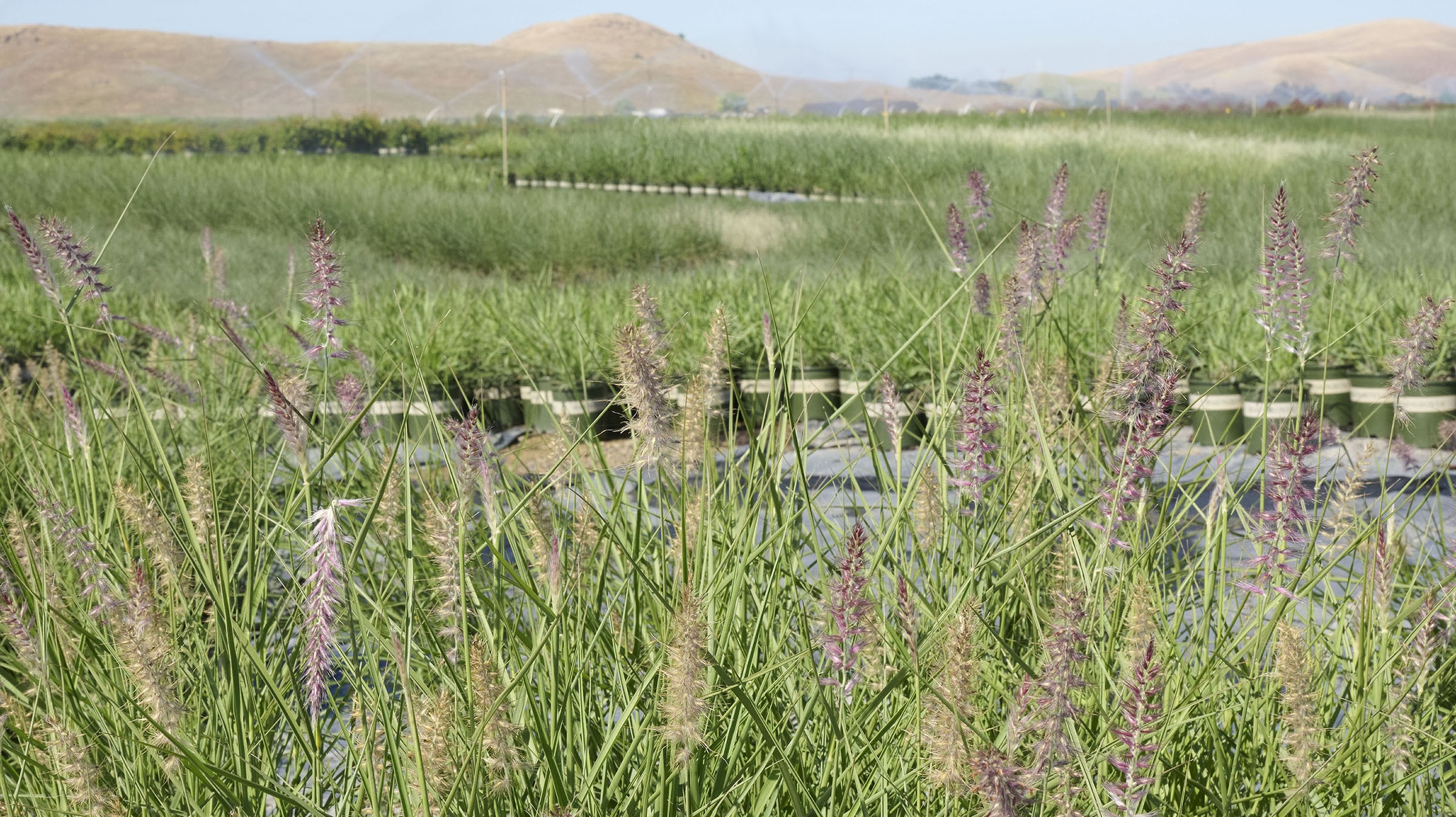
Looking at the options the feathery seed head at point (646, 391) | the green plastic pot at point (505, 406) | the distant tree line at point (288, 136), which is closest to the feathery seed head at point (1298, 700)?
the feathery seed head at point (646, 391)

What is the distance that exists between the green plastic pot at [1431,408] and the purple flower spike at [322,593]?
4.10 metres

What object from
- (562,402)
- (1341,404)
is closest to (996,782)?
(562,402)

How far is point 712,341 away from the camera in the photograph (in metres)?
1.13

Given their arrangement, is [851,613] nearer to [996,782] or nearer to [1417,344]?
[996,782]

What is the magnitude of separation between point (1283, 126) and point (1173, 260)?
21263mm

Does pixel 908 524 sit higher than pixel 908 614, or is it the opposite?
pixel 908 614

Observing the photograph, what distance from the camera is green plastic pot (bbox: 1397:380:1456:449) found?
162 inches

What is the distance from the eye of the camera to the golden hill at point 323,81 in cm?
6538

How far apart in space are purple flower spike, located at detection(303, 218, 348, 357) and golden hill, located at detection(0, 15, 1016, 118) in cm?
5462

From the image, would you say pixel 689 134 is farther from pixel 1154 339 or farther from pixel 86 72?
pixel 86 72

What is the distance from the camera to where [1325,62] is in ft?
388

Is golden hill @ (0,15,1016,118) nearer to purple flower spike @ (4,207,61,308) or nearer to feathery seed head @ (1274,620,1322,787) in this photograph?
purple flower spike @ (4,207,61,308)

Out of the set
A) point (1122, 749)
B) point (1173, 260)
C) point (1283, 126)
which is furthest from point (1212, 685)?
point (1283, 126)

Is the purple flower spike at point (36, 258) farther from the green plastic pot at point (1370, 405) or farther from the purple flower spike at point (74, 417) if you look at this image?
the green plastic pot at point (1370, 405)
